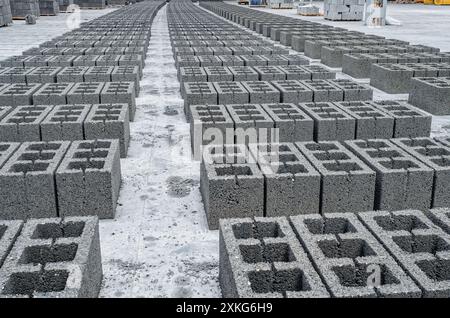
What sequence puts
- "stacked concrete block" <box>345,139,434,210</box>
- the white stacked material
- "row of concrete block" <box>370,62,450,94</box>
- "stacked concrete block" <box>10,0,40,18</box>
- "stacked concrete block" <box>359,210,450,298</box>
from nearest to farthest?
"stacked concrete block" <box>359,210,450,298</box> → "stacked concrete block" <box>345,139,434,210</box> → "row of concrete block" <box>370,62,450,94</box> → the white stacked material → "stacked concrete block" <box>10,0,40,18</box>

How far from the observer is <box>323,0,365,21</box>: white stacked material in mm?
40156

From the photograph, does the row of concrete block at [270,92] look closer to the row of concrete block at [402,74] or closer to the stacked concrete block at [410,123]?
the stacked concrete block at [410,123]

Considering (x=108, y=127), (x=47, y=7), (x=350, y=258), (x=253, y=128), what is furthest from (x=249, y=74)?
(x=47, y=7)

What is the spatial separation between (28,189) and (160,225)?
1.77 meters

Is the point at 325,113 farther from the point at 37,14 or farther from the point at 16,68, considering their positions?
the point at 37,14

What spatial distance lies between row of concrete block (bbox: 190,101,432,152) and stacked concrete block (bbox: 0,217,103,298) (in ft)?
12.5

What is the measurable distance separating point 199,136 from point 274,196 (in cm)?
266

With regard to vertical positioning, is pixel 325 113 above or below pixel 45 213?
above

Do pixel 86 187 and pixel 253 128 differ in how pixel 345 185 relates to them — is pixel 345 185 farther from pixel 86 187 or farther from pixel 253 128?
pixel 86 187

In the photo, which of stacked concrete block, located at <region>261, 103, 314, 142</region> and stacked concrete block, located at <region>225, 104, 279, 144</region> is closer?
stacked concrete block, located at <region>225, 104, 279, 144</region>

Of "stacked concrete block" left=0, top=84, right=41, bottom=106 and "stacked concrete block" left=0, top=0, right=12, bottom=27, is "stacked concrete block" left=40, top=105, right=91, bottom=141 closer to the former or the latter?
"stacked concrete block" left=0, top=84, right=41, bottom=106

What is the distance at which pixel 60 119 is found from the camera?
8.88 m

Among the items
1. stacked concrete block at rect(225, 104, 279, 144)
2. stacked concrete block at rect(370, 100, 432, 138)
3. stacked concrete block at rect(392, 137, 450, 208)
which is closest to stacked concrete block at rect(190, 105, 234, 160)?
stacked concrete block at rect(225, 104, 279, 144)
